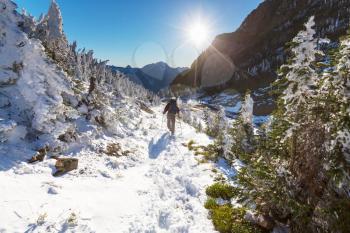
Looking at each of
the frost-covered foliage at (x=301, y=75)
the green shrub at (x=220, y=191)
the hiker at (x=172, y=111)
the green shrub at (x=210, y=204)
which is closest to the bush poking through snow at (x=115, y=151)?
the green shrub at (x=220, y=191)

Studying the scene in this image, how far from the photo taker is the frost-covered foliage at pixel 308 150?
5488mm

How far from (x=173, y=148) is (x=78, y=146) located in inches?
228

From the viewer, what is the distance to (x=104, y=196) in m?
8.39

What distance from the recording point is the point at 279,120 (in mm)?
7137

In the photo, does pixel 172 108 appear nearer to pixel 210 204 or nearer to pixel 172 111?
pixel 172 111

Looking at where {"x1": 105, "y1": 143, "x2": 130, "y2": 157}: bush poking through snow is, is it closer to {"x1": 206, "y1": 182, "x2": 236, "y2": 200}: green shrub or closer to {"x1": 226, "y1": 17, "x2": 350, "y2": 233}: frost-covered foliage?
{"x1": 206, "y1": 182, "x2": 236, "y2": 200}: green shrub

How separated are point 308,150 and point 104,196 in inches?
232

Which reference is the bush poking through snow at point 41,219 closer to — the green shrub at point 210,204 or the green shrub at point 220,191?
the green shrub at point 210,204

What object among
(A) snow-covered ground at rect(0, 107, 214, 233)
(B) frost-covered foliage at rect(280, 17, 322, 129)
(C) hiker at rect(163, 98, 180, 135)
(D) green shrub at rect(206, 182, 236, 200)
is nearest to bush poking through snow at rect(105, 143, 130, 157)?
(A) snow-covered ground at rect(0, 107, 214, 233)

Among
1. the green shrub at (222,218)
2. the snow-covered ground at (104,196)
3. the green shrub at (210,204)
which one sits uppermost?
the snow-covered ground at (104,196)

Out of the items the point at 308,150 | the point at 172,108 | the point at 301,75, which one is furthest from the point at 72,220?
the point at 172,108

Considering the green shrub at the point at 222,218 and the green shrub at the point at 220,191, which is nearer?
the green shrub at the point at 222,218

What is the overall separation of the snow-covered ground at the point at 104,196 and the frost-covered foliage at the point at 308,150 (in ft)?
6.93

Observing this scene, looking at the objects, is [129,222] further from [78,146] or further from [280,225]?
[78,146]
